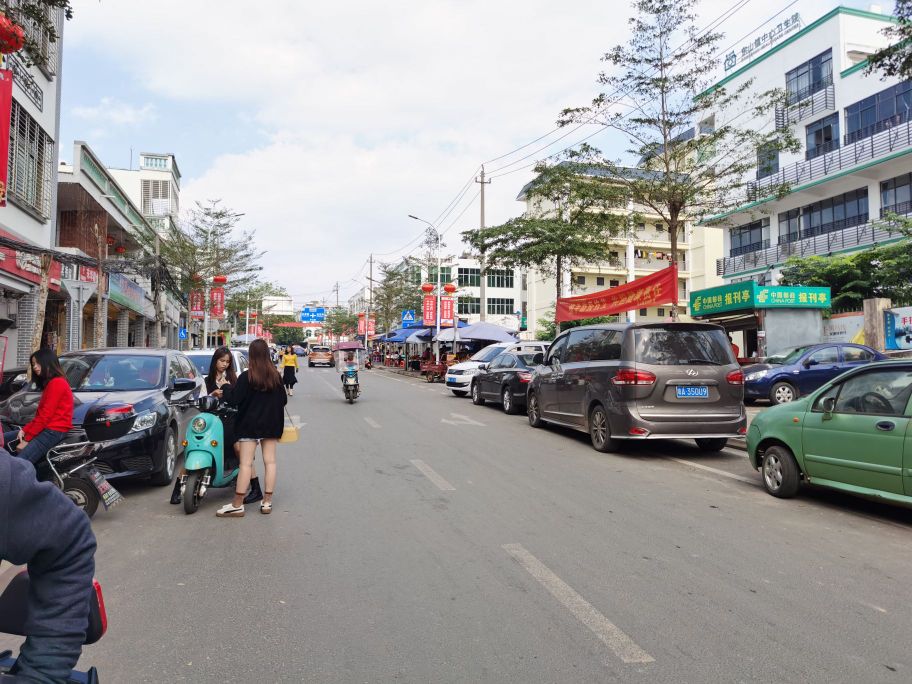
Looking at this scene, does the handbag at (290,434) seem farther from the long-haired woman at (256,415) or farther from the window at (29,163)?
the window at (29,163)

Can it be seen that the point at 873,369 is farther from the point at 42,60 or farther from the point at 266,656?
the point at 42,60

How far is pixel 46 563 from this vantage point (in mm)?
1586

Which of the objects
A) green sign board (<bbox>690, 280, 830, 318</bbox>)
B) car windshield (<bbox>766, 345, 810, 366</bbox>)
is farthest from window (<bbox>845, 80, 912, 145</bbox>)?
car windshield (<bbox>766, 345, 810, 366</bbox>)

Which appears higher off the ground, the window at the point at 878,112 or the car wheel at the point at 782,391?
the window at the point at 878,112

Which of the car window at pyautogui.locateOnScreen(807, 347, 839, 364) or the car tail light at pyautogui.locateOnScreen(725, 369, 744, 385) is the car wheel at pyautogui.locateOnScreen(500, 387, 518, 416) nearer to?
the car tail light at pyautogui.locateOnScreen(725, 369, 744, 385)

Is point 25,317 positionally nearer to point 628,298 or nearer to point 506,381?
point 506,381

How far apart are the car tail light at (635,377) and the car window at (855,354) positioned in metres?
10.1

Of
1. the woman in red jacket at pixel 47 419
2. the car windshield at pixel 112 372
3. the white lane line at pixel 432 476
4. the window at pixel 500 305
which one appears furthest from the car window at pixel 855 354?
the window at pixel 500 305

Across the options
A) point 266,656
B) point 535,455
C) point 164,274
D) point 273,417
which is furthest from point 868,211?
point 266,656

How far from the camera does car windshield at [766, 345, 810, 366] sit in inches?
658

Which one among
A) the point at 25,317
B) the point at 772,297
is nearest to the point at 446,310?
the point at 772,297

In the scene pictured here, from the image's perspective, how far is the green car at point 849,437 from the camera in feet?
18.9

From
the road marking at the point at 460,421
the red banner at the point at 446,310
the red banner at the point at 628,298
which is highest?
the red banner at the point at 446,310

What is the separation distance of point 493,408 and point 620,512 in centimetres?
1181
